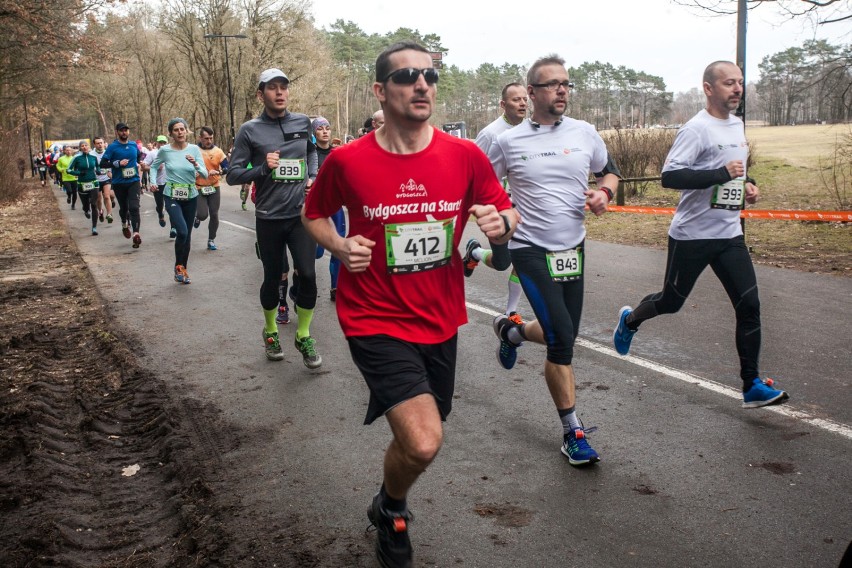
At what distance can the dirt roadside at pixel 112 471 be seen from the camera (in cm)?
351

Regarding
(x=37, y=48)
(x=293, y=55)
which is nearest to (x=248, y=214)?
(x=37, y=48)

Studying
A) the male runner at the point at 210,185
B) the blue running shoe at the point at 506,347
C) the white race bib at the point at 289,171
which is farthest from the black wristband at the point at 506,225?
the male runner at the point at 210,185

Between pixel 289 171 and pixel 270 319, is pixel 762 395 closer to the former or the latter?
pixel 270 319

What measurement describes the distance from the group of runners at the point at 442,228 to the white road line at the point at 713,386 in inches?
8.3

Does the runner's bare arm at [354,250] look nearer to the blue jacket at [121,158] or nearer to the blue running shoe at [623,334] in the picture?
the blue running shoe at [623,334]

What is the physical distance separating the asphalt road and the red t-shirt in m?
0.13

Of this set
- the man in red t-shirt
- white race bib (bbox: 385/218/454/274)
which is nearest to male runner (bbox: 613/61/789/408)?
the man in red t-shirt

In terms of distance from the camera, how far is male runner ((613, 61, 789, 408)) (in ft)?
16.9

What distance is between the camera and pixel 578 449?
4.36 metres

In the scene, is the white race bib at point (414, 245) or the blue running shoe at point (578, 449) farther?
the blue running shoe at point (578, 449)

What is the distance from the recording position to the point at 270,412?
5461 mm

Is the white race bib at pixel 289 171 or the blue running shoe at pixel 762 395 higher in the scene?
the white race bib at pixel 289 171

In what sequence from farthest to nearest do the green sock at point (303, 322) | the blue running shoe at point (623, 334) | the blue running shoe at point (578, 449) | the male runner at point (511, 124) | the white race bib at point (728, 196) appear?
the male runner at point (511, 124) < the green sock at point (303, 322) < the blue running shoe at point (623, 334) < the white race bib at point (728, 196) < the blue running shoe at point (578, 449)

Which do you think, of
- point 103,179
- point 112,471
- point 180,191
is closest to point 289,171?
point 112,471
